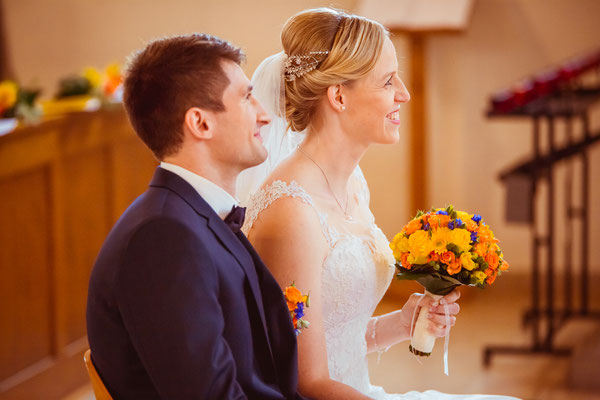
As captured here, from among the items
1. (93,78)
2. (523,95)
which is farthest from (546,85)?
(93,78)

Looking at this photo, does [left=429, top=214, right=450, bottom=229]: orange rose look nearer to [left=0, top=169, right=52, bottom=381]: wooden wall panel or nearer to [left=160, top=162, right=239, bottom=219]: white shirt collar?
[left=160, top=162, right=239, bottom=219]: white shirt collar

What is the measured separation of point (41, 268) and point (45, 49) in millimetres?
3428

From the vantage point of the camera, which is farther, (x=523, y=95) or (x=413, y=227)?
(x=523, y=95)

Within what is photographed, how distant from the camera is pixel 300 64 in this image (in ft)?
7.89

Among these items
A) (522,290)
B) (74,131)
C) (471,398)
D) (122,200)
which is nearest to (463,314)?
(522,290)

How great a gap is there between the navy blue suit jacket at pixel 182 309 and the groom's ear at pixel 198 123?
0.33 ft

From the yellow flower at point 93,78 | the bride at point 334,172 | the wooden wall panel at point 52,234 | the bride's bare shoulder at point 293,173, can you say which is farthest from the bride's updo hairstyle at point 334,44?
the yellow flower at point 93,78

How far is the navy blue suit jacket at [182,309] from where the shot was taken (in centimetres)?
155

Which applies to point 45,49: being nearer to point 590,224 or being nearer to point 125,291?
point 590,224

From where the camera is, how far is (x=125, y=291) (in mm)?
1581

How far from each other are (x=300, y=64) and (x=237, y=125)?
671mm

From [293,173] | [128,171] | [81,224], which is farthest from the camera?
[128,171]

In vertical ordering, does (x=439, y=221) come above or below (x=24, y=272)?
above

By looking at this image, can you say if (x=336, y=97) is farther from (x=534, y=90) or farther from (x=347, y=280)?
(x=534, y=90)
